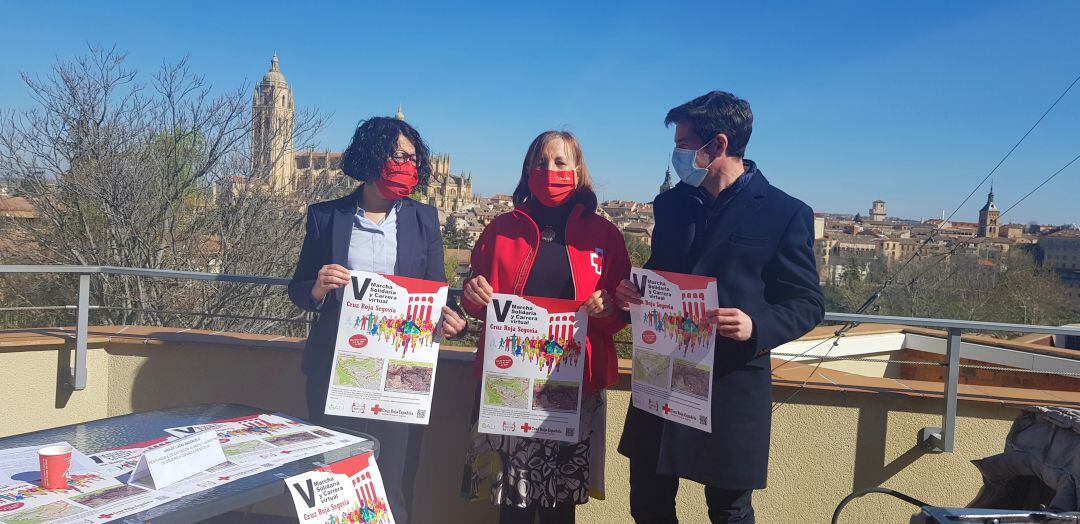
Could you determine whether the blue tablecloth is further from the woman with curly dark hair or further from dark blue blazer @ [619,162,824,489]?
dark blue blazer @ [619,162,824,489]

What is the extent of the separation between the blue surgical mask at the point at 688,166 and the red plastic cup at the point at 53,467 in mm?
1738

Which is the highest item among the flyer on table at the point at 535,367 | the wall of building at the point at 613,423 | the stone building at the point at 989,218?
the stone building at the point at 989,218

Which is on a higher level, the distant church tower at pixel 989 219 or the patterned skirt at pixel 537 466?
the distant church tower at pixel 989 219

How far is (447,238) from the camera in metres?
73.8

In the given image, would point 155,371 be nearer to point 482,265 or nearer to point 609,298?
point 482,265

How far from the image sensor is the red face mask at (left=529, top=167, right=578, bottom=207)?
7.35 feet

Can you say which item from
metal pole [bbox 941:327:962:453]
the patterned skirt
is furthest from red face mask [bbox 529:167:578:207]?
metal pole [bbox 941:327:962:453]

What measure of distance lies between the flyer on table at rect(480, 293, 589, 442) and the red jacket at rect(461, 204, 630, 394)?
8cm

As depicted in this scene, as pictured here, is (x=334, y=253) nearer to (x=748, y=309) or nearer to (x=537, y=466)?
(x=537, y=466)

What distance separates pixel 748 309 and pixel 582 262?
55 centimetres

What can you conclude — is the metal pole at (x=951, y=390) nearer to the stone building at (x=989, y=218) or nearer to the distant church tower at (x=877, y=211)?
the stone building at (x=989, y=218)

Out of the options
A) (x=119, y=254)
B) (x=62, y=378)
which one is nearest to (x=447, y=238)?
(x=119, y=254)

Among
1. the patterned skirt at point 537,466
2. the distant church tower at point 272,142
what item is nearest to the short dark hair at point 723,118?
the patterned skirt at point 537,466

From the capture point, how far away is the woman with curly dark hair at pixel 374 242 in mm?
2406
